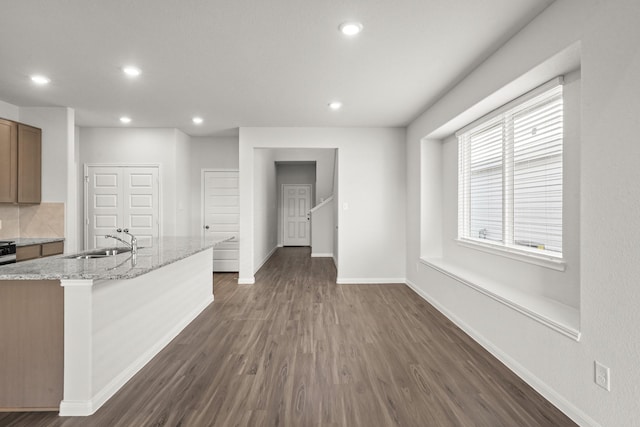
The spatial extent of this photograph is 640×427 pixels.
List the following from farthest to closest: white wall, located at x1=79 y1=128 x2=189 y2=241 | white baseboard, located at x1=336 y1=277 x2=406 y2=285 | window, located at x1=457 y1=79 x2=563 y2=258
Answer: white wall, located at x1=79 y1=128 x2=189 y2=241 < white baseboard, located at x1=336 y1=277 x2=406 y2=285 < window, located at x1=457 y1=79 x2=563 y2=258

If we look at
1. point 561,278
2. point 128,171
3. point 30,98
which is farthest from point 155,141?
point 561,278

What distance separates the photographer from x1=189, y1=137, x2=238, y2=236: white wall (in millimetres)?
6348

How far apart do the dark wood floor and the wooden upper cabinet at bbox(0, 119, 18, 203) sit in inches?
116

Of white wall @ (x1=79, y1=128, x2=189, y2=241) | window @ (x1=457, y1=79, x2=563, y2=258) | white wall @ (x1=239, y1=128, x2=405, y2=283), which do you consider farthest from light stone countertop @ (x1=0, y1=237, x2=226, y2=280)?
white wall @ (x1=79, y1=128, x2=189, y2=241)

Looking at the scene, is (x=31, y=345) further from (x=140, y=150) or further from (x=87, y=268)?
(x=140, y=150)

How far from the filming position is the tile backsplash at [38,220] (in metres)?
4.50

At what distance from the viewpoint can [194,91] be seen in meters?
3.85

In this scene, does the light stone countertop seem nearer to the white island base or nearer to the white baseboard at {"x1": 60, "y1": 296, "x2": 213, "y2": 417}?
the white island base

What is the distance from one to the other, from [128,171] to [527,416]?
20.4 ft

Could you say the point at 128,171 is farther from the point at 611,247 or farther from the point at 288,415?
the point at 611,247

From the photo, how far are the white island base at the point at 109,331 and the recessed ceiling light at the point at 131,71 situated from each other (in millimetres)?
1982

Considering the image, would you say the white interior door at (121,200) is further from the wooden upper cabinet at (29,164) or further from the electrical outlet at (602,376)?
the electrical outlet at (602,376)

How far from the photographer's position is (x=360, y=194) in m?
5.46

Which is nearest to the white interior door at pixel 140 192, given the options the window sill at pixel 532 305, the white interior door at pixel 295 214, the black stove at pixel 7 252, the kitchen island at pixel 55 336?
the black stove at pixel 7 252
